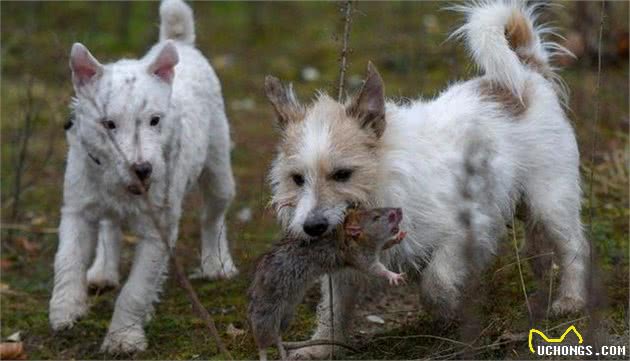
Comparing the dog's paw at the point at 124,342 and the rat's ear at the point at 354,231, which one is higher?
the rat's ear at the point at 354,231

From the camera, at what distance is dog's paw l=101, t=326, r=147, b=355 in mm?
6391

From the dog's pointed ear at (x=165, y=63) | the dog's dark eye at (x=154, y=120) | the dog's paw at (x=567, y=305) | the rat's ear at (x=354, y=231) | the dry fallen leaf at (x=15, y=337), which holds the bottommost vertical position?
the dry fallen leaf at (x=15, y=337)

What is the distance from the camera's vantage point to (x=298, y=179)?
5.41 meters

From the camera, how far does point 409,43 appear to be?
1396 centimetres

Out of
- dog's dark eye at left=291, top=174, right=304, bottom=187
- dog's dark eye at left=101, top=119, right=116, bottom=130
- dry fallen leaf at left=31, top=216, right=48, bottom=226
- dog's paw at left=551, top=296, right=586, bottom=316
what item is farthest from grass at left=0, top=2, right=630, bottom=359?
dog's dark eye at left=291, top=174, right=304, bottom=187

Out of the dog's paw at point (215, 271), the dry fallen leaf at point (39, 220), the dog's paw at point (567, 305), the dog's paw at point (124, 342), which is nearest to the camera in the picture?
the dog's paw at point (567, 305)

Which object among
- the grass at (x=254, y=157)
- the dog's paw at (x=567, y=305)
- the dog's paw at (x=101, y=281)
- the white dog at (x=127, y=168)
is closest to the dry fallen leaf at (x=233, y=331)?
the grass at (x=254, y=157)

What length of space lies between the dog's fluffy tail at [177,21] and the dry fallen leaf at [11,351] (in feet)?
7.50

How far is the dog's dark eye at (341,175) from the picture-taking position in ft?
17.5

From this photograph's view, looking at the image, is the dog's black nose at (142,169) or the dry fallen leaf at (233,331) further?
the dry fallen leaf at (233,331)

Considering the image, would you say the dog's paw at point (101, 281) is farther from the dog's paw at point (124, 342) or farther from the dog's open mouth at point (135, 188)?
the dog's open mouth at point (135, 188)

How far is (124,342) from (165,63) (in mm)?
1437

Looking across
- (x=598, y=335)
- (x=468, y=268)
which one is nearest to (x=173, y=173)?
(x=468, y=268)

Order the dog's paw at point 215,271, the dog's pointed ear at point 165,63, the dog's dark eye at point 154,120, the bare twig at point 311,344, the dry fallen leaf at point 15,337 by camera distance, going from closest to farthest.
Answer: the bare twig at point 311,344
the dog's dark eye at point 154,120
the dog's pointed ear at point 165,63
the dry fallen leaf at point 15,337
the dog's paw at point 215,271
